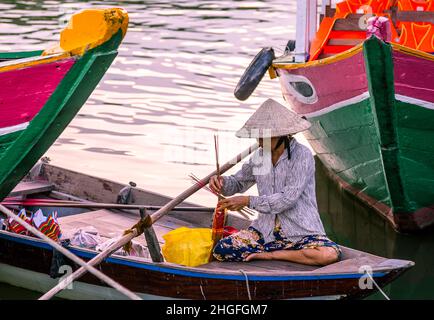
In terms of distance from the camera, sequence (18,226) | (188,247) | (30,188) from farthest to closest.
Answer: (30,188), (18,226), (188,247)

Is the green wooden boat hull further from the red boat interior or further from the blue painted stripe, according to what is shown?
the blue painted stripe

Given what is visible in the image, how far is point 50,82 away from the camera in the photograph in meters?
5.66

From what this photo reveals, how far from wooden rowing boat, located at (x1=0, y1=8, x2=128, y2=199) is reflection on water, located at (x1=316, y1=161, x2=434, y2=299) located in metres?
2.31

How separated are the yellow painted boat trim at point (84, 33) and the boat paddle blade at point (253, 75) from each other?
6.15ft

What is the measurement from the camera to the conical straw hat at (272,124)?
205 inches

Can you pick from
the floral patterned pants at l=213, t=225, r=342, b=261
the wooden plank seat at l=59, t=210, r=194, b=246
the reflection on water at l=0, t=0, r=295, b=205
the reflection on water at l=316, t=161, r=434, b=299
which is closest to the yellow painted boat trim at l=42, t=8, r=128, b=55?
the wooden plank seat at l=59, t=210, r=194, b=246

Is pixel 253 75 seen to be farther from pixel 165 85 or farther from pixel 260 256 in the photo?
pixel 165 85

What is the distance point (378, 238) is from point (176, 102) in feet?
14.5

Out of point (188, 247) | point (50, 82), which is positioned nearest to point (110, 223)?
point (188, 247)

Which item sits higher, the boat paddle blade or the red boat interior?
the red boat interior

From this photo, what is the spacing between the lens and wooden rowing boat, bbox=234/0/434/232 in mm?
6477

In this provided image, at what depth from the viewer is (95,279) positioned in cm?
558
